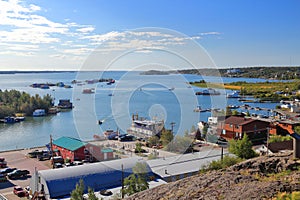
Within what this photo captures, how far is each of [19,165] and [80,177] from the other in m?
2.34

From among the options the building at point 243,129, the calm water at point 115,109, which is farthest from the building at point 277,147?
the building at point 243,129

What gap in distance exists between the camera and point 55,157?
5543mm

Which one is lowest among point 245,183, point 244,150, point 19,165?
point 19,165

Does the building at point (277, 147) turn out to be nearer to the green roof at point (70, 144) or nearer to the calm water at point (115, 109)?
the calm water at point (115, 109)

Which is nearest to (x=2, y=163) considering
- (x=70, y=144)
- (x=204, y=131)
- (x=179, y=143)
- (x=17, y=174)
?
(x=17, y=174)

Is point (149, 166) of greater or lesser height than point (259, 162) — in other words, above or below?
below

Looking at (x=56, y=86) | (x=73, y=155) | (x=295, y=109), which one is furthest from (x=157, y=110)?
(x=56, y=86)

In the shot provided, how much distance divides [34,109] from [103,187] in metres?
10.8

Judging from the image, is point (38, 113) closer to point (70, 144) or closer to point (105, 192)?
point (70, 144)

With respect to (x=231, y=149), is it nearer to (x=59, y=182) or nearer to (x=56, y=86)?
(x=59, y=182)

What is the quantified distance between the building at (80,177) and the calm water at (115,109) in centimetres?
47

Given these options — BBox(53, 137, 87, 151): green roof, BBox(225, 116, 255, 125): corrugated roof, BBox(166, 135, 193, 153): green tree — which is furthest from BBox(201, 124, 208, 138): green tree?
BBox(53, 137, 87, 151): green roof

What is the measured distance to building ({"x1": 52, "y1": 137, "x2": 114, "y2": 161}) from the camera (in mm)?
4723

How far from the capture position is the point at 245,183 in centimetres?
171
